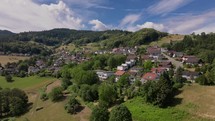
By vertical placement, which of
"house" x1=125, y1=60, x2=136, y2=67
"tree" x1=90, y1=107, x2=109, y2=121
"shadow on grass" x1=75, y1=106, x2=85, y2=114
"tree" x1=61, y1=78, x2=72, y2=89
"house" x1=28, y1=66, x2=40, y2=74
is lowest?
"shadow on grass" x1=75, y1=106, x2=85, y2=114

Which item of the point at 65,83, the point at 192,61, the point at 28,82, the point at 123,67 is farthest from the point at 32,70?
the point at 192,61

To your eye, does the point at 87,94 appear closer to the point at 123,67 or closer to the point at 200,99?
the point at 200,99

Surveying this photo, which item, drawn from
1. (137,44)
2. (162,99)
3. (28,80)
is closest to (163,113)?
(162,99)

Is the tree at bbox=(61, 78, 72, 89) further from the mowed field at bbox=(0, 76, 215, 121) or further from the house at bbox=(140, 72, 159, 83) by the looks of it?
the house at bbox=(140, 72, 159, 83)

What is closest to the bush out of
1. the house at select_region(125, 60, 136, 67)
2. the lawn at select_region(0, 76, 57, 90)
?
the lawn at select_region(0, 76, 57, 90)

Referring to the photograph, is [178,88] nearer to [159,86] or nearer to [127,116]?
[159,86]

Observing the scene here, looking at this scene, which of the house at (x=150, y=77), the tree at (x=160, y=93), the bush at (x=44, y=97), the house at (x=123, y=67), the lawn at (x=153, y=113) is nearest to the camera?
the lawn at (x=153, y=113)

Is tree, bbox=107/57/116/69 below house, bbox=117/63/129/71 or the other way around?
the other way around

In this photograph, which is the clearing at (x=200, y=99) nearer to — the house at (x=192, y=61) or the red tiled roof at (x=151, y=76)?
the red tiled roof at (x=151, y=76)

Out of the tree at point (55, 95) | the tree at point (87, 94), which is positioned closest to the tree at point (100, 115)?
the tree at point (87, 94)
